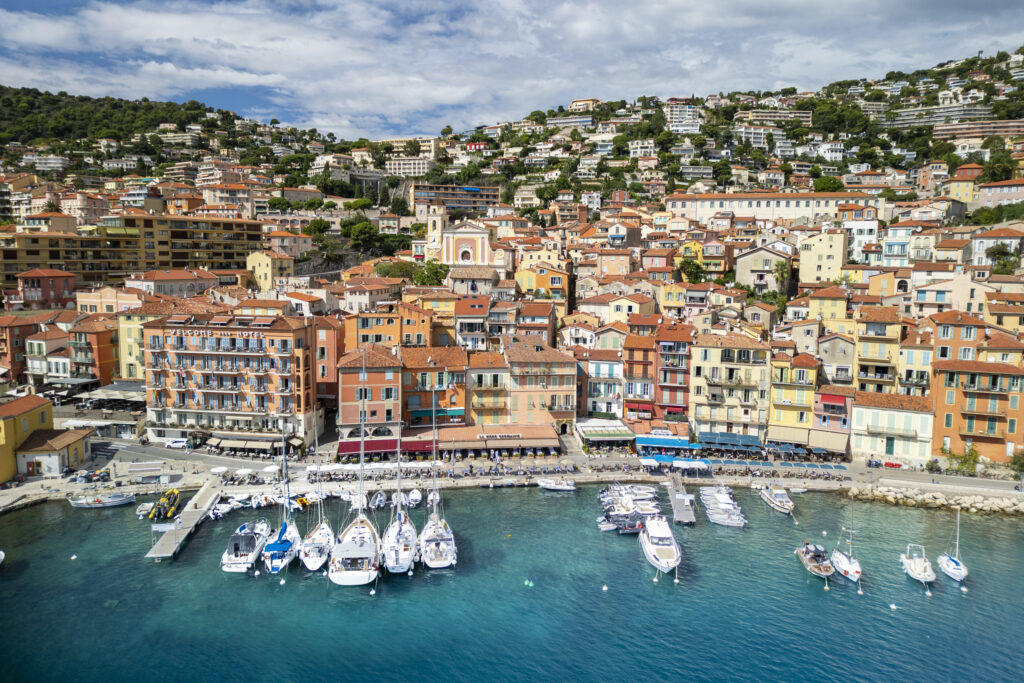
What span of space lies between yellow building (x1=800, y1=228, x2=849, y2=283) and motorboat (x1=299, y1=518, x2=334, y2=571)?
46.6 metres

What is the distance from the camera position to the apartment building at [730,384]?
122 ft

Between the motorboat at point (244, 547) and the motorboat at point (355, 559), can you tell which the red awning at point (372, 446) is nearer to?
the motorboat at point (244, 547)

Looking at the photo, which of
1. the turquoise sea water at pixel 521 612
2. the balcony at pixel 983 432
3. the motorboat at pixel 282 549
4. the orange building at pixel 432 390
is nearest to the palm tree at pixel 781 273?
the balcony at pixel 983 432

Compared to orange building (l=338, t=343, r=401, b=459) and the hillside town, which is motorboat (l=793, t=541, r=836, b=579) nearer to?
the hillside town

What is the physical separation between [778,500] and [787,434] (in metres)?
6.63

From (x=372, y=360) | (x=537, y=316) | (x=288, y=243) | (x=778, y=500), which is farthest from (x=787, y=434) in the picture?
(x=288, y=243)

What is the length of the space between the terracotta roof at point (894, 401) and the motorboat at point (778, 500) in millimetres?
7661

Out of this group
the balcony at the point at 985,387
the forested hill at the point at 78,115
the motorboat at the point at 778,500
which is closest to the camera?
the motorboat at the point at 778,500

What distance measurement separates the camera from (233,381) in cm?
3638

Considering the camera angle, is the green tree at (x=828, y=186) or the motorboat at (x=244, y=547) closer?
the motorboat at (x=244, y=547)

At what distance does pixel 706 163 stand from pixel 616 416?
3081 inches

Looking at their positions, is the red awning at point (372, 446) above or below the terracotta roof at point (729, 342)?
below

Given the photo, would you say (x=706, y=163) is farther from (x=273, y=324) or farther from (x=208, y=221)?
(x=273, y=324)

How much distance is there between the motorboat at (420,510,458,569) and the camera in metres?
25.9
